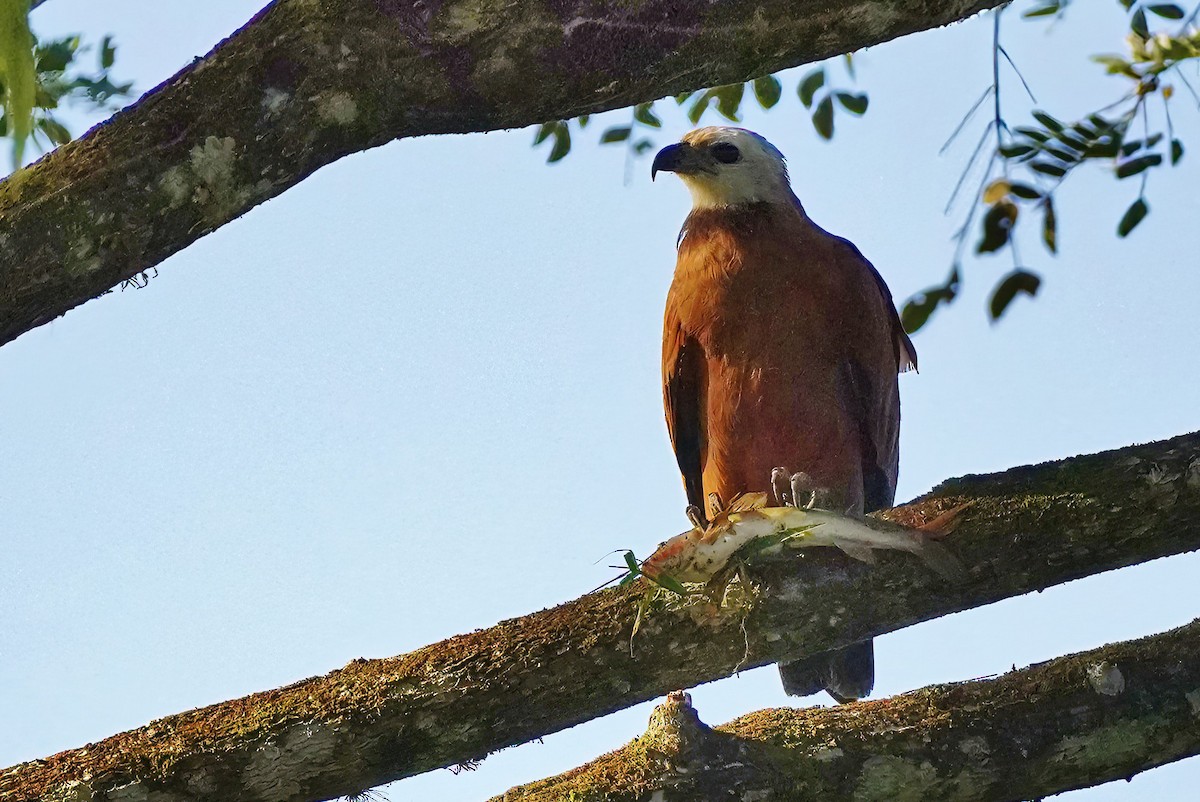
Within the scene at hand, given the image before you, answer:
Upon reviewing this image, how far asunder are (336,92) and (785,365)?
211 cm

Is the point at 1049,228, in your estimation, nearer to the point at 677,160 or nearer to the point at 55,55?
the point at 677,160

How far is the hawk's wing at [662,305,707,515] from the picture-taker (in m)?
→ 4.18

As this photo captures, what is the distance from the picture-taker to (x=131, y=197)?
2047 mm

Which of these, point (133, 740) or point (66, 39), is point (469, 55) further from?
point (66, 39)

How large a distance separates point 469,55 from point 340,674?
127 centimetres

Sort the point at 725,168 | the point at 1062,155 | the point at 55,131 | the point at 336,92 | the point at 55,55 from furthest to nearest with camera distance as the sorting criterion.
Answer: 1. the point at 725,168
2. the point at 55,131
3. the point at 55,55
4. the point at 1062,155
5. the point at 336,92

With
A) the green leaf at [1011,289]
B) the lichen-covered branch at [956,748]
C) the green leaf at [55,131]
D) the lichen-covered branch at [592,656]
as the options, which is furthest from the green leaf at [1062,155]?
the green leaf at [55,131]

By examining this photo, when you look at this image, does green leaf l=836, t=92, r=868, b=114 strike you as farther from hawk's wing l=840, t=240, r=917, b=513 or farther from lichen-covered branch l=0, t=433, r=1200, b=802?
lichen-covered branch l=0, t=433, r=1200, b=802

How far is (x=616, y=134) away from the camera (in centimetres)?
449

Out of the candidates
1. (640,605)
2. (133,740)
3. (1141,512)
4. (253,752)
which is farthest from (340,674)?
(1141,512)

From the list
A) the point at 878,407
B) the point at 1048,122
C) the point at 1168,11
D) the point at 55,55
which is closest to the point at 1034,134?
the point at 1048,122

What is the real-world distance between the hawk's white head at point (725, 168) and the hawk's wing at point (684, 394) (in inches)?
21.0

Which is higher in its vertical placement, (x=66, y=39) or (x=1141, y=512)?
(x=66, y=39)

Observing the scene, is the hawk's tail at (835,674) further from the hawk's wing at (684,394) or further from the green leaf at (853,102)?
the green leaf at (853,102)
